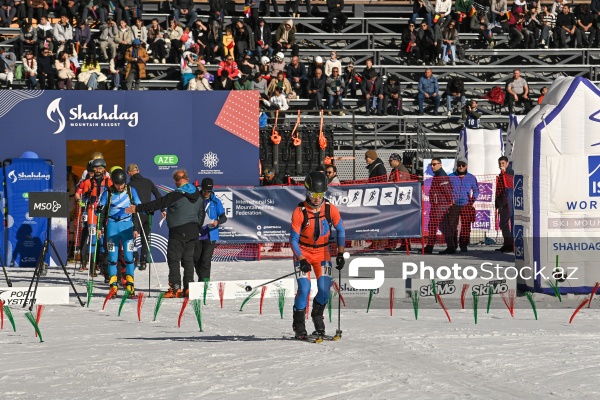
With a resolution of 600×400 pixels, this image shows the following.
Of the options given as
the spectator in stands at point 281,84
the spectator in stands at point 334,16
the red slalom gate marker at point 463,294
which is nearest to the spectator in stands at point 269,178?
the spectator in stands at point 281,84

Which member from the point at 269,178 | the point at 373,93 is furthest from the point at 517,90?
the point at 269,178

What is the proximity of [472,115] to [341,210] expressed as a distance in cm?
848

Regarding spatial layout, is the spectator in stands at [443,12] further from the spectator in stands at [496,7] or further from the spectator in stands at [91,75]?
the spectator in stands at [91,75]

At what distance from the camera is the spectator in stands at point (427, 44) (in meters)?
34.8

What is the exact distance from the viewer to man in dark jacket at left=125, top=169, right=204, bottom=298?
17406 mm

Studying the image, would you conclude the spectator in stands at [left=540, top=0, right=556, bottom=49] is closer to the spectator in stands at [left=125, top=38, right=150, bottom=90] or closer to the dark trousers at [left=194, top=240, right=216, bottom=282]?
the spectator in stands at [left=125, top=38, right=150, bottom=90]

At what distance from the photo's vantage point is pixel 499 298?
1695 cm

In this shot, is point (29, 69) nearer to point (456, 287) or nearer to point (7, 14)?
point (7, 14)

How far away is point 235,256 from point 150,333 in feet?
31.1

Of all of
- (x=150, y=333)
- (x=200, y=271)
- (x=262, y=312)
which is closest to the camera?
(x=150, y=333)

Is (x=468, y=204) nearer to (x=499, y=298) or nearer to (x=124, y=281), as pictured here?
(x=499, y=298)

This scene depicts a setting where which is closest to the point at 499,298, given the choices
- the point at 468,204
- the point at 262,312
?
the point at 262,312

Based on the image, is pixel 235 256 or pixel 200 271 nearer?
pixel 200 271

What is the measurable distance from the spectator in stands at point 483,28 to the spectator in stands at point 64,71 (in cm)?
1295
